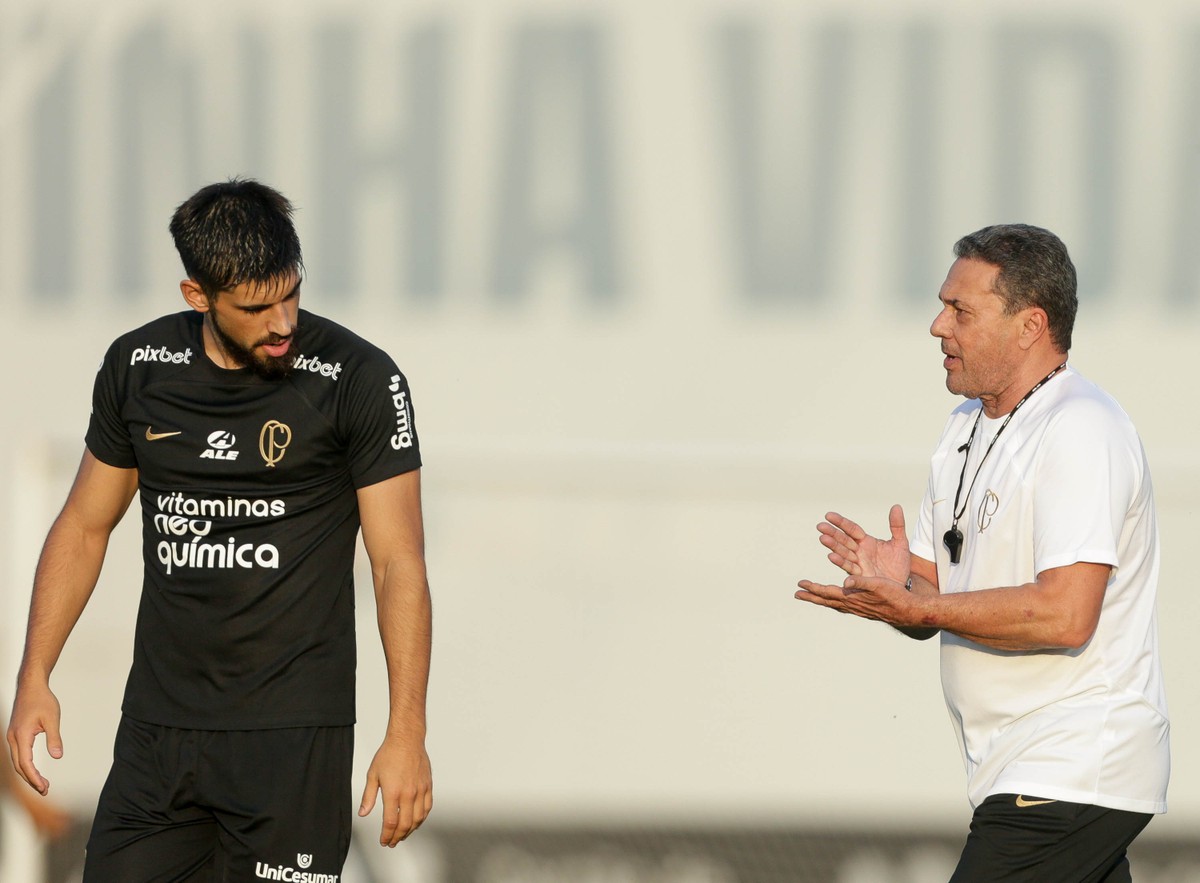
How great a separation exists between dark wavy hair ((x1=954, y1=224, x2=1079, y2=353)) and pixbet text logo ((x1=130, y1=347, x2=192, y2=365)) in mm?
1329

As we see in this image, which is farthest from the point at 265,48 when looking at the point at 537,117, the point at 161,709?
the point at 161,709

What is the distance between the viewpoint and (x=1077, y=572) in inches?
85.0

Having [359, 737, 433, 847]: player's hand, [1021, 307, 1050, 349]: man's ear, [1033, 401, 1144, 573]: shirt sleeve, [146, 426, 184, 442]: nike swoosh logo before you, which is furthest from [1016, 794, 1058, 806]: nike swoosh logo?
[146, 426, 184, 442]: nike swoosh logo

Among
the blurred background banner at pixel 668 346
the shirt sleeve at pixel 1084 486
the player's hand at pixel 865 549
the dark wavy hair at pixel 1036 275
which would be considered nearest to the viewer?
the shirt sleeve at pixel 1084 486

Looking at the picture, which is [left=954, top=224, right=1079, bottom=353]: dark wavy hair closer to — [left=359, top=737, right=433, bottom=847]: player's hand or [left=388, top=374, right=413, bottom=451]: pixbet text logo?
[left=388, top=374, right=413, bottom=451]: pixbet text logo

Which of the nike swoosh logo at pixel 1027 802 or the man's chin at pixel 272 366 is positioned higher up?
the man's chin at pixel 272 366

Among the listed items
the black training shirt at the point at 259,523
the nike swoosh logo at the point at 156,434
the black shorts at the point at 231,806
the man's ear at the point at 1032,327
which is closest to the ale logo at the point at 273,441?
the black training shirt at the point at 259,523

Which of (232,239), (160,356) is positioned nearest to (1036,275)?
(232,239)

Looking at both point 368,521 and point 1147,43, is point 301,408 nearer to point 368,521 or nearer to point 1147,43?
point 368,521

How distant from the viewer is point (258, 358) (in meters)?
2.37

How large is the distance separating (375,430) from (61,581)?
624 millimetres

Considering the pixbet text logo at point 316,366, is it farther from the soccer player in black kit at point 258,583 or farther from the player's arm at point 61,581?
the player's arm at point 61,581

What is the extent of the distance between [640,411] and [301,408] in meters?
1.58

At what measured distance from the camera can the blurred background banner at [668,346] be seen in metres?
3.77
